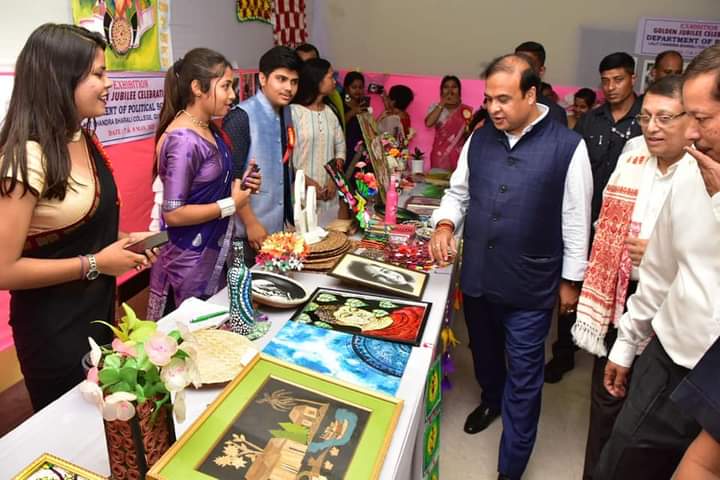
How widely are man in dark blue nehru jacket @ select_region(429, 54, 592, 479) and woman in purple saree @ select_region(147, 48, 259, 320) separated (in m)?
0.87

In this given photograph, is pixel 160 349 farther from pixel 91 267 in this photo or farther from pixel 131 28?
pixel 131 28

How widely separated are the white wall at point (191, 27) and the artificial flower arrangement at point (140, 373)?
1911mm

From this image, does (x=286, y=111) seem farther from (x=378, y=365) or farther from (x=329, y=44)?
(x=329, y=44)

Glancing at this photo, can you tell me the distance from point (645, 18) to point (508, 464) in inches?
183

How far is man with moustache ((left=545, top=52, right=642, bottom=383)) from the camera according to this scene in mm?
2809

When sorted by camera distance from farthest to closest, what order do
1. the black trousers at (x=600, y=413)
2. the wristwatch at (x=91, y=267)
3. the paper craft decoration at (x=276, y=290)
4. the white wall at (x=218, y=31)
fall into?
1. the white wall at (x=218, y=31)
2. the black trousers at (x=600, y=413)
3. the paper craft decoration at (x=276, y=290)
4. the wristwatch at (x=91, y=267)

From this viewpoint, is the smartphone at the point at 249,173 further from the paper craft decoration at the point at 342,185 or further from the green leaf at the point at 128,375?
the green leaf at the point at 128,375

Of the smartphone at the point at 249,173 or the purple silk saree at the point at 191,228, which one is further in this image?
the smartphone at the point at 249,173

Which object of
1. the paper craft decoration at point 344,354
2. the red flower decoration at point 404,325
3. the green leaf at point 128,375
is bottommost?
the paper craft decoration at point 344,354

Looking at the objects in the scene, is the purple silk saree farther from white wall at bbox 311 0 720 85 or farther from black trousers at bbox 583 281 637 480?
white wall at bbox 311 0 720 85

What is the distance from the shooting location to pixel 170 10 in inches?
124

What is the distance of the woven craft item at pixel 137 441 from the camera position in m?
0.86

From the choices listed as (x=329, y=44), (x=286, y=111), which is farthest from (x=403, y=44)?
(x=286, y=111)

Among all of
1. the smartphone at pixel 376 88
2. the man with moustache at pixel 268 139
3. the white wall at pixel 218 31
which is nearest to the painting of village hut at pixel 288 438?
the man with moustache at pixel 268 139
